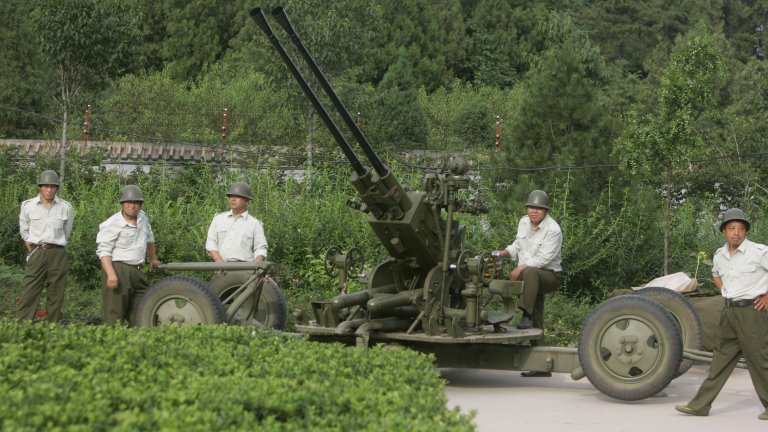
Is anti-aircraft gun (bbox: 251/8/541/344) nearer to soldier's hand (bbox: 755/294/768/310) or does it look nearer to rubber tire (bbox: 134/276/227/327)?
rubber tire (bbox: 134/276/227/327)

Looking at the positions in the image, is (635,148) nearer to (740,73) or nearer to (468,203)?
(468,203)

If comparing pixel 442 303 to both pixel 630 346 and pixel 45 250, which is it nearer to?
pixel 630 346

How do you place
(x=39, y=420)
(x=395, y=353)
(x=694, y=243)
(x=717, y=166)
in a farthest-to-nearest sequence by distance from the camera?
(x=717, y=166), (x=694, y=243), (x=395, y=353), (x=39, y=420)

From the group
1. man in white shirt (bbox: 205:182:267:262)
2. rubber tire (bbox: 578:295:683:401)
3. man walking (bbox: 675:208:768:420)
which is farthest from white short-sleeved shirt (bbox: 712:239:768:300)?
man in white shirt (bbox: 205:182:267:262)

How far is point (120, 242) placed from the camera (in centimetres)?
1234

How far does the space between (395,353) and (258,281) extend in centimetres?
300

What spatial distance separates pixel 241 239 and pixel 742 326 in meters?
4.89

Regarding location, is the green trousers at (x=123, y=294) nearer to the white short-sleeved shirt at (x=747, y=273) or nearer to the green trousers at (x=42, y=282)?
the green trousers at (x=42, y=282)

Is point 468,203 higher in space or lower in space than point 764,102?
lower

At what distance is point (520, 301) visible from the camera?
12016 mm

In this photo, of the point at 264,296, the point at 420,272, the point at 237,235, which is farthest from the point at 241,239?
the point at 420,272

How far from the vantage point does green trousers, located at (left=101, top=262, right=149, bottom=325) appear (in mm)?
12164

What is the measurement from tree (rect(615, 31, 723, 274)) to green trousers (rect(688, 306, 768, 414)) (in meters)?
5.74

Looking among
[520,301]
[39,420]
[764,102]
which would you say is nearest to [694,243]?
[520,301]
